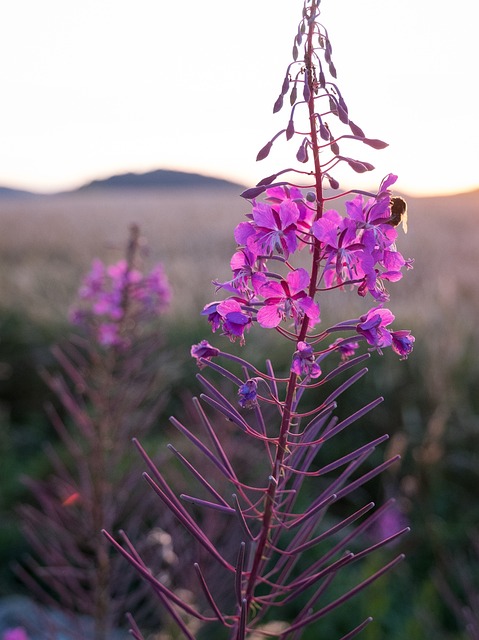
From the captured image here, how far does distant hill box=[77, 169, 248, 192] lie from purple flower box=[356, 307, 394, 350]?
235ft

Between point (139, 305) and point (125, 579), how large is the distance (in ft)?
3.04

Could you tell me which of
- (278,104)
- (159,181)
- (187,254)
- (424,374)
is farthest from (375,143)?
(159,181)

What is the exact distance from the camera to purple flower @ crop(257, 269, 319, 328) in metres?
0.84

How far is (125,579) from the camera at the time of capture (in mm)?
2021

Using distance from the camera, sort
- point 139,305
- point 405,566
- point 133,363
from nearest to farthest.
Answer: point 133,363 < point 139,305 < point 405,566

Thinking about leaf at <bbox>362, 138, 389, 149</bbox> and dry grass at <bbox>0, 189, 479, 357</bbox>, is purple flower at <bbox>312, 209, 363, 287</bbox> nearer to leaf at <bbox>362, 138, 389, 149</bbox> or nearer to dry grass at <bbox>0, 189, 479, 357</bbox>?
leaf at <bbox>362, 138, 389, 149</bbox>

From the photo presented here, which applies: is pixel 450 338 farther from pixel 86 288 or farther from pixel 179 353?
pixel 86 288

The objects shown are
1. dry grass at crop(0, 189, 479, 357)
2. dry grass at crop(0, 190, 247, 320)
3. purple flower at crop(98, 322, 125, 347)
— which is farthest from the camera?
dry grass at crop(0, 190, 247, 320)

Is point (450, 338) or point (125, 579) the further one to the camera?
point (450, 338)

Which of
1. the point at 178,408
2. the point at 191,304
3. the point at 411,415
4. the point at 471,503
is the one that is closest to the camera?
the point at 471,503

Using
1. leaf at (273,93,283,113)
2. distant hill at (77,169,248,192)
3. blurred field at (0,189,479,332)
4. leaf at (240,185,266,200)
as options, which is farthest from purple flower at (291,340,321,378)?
distant hill at (77,169,248,192)

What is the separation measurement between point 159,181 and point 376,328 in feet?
250

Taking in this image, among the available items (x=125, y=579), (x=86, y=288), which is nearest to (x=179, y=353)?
(x=86, y=288)

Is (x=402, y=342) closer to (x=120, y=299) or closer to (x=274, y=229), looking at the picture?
(x=274, y=229)
